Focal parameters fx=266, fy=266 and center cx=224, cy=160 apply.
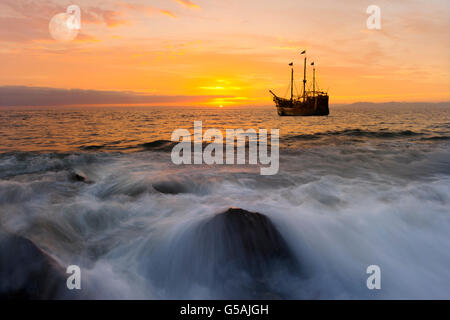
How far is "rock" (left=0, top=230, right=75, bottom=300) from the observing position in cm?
306

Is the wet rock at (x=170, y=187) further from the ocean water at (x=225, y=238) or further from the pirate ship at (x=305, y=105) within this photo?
the pirate ship at (x=305, y=105)

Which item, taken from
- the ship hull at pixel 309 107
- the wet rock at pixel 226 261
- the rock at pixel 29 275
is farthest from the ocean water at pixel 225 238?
the ship hull at pixel 309 107

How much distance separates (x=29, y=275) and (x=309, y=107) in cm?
7828

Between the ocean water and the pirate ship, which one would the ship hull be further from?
the ocean water

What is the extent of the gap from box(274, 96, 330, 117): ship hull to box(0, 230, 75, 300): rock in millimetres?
77257

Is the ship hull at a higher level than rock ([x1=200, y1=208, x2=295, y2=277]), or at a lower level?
higher

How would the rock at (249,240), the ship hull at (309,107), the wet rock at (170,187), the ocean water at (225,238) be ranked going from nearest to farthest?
the ocean water at (225,238), the rock at (249,240), the wet rock at (170,187), the ship hull at (309,107)

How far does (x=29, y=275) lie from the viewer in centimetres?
318

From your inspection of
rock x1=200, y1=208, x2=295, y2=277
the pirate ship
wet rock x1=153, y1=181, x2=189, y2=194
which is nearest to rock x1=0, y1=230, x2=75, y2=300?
rock x1=200, y1=208, x2=295, y2=277

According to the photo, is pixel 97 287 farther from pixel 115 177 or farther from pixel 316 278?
pixel 115 177

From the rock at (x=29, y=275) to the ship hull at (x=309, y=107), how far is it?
77.3 m

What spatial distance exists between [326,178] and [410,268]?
456 centimetres

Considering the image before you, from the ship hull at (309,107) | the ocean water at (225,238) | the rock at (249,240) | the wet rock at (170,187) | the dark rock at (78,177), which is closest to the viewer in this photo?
the ocean water at (225,238)

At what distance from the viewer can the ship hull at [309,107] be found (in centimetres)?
7438
